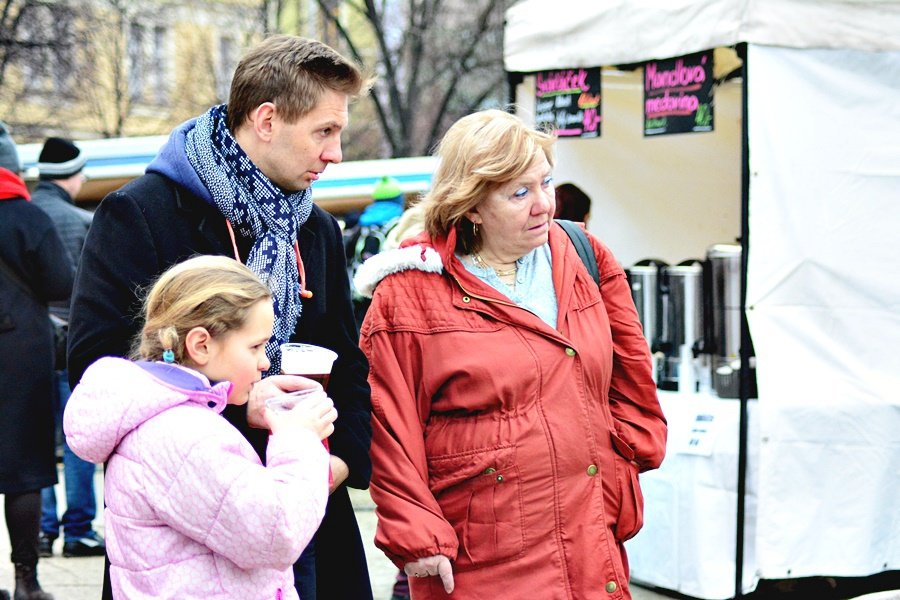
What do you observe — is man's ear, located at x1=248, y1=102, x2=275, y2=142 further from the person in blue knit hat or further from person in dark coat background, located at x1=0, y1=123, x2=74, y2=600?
the person in blue knit hat

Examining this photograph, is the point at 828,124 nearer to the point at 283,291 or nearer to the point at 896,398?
the point at 896,398

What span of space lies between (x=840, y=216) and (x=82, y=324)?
3286 mm

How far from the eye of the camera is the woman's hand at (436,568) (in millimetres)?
2623

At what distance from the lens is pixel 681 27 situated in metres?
4.65

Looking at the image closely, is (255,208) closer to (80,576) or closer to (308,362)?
(308,362)

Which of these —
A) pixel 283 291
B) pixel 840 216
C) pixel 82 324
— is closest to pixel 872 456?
pixel 840 216

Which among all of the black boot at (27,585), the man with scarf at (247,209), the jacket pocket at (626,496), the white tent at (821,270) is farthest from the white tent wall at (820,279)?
the black boot at (27,585)

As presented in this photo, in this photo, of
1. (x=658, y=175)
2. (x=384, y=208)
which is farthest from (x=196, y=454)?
(x=384, y=208)

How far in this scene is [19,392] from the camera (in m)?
4.74

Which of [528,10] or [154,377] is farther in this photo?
[528,10]

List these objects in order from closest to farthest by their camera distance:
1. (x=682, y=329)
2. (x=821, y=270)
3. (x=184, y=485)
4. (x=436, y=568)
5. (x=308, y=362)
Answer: (x=184, y=485) < (x=308, y=362) < (x=436, y=568) < (x=821, y=270) < (x=682, y=329)

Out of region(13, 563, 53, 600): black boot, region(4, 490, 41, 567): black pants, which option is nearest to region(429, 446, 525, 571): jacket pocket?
region(4, 490, 41, 567): black pants

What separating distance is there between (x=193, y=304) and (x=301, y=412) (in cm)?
28

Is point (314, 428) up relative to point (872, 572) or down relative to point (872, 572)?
up
